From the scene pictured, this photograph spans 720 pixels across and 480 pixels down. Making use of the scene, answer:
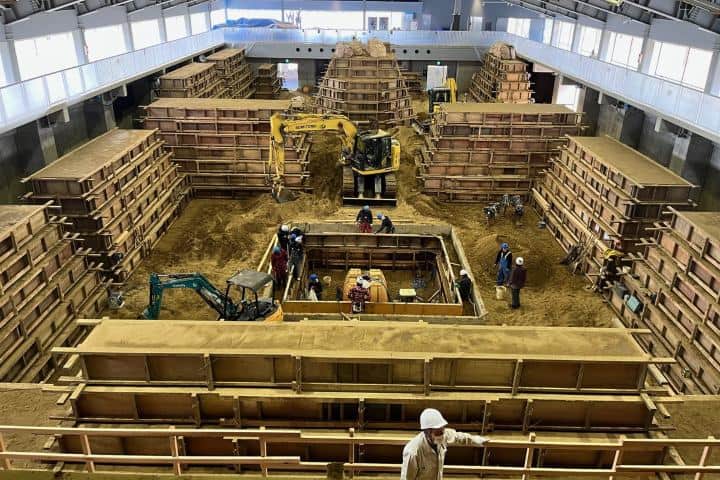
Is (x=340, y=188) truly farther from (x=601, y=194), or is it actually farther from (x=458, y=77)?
(x=458, y=77)

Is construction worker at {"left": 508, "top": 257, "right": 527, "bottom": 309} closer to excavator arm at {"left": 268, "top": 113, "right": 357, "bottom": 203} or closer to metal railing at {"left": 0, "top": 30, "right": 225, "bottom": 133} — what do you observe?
excavator arm at {"left": 268, "top": 113, "right": 357, "bottom": 203}

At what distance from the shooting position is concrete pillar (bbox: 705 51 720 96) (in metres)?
17.7

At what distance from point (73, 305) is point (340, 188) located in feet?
37.9

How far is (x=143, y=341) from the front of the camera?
8.41 meters

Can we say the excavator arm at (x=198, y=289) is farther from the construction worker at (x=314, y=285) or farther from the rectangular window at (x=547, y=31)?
the rectangular window at (x=547, y=31)

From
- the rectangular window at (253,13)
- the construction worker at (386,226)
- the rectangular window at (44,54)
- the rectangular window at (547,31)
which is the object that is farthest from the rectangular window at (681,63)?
the rectangular window at (253,13)

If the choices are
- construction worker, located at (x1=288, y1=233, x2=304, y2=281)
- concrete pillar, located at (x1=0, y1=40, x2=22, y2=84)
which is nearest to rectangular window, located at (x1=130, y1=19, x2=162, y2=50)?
concrete pillar, located at (x1=0, y1=40, x2=22, y2=84)

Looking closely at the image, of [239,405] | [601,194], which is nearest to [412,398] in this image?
[239,405]

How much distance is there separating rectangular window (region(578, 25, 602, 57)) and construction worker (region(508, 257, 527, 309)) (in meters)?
19.0

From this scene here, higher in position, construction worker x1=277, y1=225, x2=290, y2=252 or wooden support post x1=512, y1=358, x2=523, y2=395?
wooden support post x1=512, y1=358, x2=523, y2=395

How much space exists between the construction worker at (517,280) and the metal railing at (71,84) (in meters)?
14.5

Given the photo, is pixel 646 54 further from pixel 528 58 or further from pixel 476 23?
pixel 476 23

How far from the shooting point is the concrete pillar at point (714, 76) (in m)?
17.7

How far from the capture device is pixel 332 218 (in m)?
19.7
